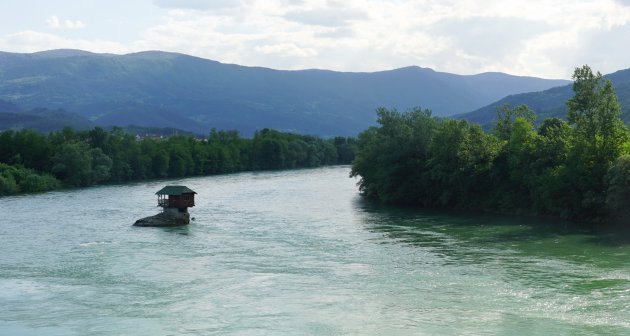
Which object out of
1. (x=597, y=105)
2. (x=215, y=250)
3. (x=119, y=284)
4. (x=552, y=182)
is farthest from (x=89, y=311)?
(x=597, y=105)

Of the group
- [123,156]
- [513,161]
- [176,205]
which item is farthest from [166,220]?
[123,156]

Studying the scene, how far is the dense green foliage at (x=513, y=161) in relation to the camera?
6322 centimetres

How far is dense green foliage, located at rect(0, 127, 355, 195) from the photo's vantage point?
382 ft

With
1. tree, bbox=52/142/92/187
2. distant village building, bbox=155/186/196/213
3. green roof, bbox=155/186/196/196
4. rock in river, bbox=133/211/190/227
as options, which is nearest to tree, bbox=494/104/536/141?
distant village building, bbox=155/186/196/213

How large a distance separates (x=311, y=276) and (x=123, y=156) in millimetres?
103372

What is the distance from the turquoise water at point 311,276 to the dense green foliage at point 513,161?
463 centimetres

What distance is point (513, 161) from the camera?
73.0 m

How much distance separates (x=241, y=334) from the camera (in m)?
29.7

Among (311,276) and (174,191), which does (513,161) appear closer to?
(174,191)

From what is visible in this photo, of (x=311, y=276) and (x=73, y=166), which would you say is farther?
(x=73, y=166)

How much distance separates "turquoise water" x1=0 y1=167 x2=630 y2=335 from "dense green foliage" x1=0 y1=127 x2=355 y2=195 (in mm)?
46512

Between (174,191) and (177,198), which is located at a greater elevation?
(174,191)

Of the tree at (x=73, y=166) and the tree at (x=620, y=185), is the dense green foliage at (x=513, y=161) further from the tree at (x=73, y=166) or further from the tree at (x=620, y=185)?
the tree at (x=73, y=166)

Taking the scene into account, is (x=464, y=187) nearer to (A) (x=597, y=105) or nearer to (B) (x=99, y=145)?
(A) (x=597, y=105)
